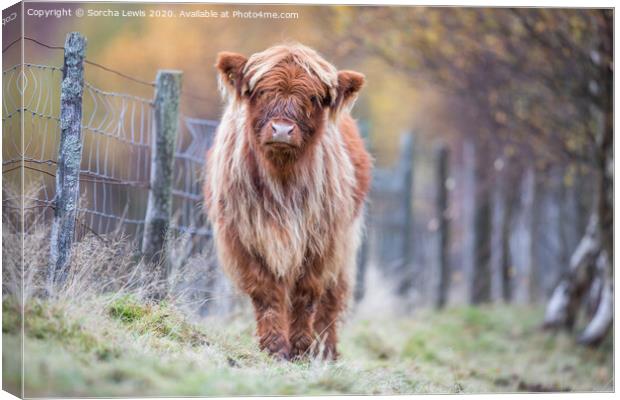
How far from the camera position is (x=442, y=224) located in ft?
41.4

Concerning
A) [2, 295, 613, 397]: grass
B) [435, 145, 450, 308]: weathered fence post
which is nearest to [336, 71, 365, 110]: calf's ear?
[2, 295, 613, 397]: grass

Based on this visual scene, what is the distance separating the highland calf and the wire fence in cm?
65

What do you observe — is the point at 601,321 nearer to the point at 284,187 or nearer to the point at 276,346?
the point at 276,346

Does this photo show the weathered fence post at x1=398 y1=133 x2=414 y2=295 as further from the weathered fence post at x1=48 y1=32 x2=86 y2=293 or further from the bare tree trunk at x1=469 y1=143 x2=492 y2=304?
the weathered fence post at x1=48 y1=32 x2=86 y2=293

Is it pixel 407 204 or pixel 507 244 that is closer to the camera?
pixel 407 204

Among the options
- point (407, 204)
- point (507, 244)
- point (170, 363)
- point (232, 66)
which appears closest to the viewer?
point (170, 363)

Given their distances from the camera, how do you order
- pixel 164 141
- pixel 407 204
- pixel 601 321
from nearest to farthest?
pixel 164 141 → pixel 601 321 → pixel 407 204

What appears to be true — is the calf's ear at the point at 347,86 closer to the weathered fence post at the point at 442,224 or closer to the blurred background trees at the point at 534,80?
the blurred background trees at the point at 534,80

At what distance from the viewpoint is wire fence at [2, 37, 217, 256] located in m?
5.76

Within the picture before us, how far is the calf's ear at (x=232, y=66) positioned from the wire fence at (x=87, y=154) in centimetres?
69

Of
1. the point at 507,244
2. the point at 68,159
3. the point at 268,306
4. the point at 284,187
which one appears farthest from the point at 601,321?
the point at 68,159

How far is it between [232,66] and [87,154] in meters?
1.05

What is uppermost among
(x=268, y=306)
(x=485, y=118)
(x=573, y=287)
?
(x=485, y=118)

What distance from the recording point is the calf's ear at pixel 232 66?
20.6 ft
